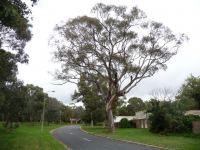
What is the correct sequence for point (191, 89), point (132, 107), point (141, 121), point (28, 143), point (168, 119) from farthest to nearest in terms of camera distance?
point (132, 107) < point (191, 89) < point (141, 121) < point (168, 119) < point (28, 143)

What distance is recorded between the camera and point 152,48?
5200 centimetres

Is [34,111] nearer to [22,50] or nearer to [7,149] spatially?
[22,50]

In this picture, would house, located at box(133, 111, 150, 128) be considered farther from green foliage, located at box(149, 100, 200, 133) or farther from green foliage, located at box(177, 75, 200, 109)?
green foliage, located at box(149, 100, 200, 133)

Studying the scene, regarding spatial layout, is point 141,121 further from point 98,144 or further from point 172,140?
point 98,144

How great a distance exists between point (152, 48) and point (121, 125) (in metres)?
30.5

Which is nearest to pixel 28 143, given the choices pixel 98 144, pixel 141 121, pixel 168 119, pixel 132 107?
pixel 98 144

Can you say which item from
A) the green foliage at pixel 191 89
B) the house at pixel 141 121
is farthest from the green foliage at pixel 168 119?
the green foliage at pixel 191 89

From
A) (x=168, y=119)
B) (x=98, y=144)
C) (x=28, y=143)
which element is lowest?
(x=98, y=144)

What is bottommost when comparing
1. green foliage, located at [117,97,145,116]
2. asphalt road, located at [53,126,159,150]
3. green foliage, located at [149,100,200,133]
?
asphalt road, located at [53,126,159,150]

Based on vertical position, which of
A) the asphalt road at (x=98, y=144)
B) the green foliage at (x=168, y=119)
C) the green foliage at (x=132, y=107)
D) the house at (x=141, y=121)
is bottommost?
the asphalt road at (x=98, y=144)

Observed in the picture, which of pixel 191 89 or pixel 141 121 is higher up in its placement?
pixel 191 89

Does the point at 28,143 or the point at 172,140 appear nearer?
the point at 28,143

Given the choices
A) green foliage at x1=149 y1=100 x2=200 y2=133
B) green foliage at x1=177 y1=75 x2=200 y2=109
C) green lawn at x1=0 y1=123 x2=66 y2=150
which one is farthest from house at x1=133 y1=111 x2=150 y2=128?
green lawn at x1=0 y1=123 x2=66 y2=150

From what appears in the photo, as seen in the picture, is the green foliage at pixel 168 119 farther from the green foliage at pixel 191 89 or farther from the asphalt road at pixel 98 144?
the green foliage at pixel 191 89
